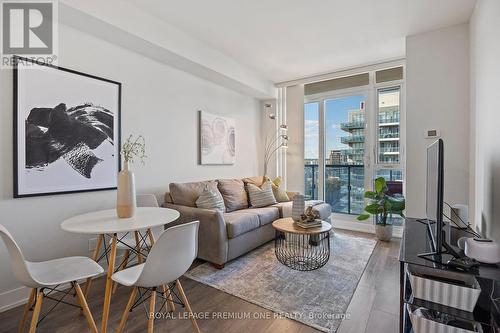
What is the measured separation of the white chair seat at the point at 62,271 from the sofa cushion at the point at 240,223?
131 cm

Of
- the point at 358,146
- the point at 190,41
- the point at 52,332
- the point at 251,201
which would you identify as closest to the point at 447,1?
the point at 358,146

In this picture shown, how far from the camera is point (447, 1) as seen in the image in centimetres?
236

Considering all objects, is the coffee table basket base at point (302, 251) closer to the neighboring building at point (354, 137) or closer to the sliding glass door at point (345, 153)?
the sliding glass door at point (345, 153)

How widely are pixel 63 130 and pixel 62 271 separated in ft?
4.16

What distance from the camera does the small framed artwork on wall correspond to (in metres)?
3.74

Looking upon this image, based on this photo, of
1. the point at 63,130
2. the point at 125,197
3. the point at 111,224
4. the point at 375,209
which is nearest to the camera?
the point at 111,224

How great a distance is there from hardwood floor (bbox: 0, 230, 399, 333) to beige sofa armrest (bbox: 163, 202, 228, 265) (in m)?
0.36

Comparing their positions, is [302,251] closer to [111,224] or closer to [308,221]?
[308,221]

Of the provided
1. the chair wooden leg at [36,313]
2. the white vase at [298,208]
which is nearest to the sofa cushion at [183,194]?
the white vase at [298,208]

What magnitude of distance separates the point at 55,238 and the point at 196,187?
1.49 metres

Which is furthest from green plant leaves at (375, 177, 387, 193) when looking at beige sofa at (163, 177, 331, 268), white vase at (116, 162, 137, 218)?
→ white vase at (116, 162, 137, 218)

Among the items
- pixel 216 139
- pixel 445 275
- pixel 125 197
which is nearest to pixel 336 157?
pixel 216 139

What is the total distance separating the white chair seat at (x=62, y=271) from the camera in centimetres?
146

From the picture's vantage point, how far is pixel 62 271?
1.57 metres
